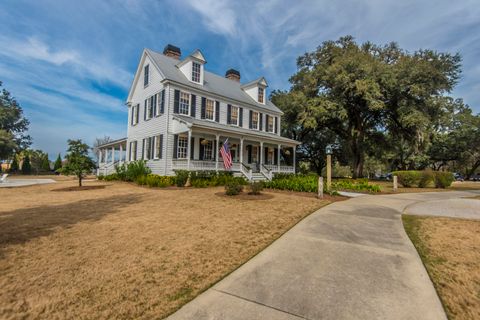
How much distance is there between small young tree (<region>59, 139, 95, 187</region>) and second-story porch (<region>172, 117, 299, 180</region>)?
5.22 metres

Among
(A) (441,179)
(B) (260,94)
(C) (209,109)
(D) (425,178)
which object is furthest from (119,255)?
(A) (441,179)

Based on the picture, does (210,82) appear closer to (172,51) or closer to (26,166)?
(172,51)

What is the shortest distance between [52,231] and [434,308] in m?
6.57

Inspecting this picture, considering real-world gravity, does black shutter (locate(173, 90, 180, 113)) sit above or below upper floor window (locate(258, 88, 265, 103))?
below

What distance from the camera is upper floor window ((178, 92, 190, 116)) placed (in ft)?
55.1

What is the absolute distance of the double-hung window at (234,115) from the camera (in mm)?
19938

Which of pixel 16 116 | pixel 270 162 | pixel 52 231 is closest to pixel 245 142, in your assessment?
pixel 270 162

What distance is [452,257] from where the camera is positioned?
12.9 ft

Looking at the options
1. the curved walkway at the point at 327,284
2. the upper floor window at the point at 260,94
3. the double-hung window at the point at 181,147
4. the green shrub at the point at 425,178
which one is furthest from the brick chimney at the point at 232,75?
the curved walkway at the point at 327,284

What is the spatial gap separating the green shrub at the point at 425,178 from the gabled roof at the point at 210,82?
524 inches

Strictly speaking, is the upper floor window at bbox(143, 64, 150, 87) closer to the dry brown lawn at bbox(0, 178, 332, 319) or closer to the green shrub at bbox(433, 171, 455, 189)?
the dry brown lawn at bbox(0, 178, 332, 319)

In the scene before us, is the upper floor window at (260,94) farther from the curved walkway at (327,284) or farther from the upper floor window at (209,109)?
the curved walkway at (327,284)

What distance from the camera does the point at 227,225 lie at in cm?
569

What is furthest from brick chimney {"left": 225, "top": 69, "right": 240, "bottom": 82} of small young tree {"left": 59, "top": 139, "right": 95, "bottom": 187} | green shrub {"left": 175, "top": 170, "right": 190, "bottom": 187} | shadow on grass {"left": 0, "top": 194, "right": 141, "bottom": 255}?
shadow on grass {"left": 0, "top": 194, "right": 141, "bottom": 255}
